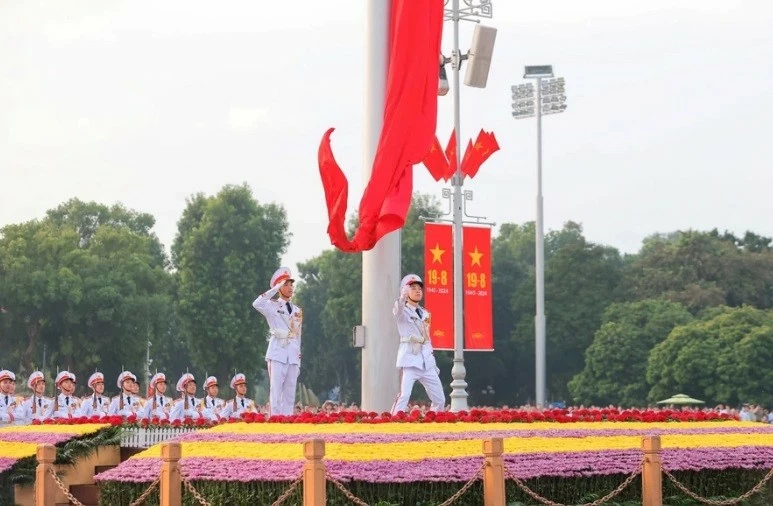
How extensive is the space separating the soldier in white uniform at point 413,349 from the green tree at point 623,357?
35192 millimetres

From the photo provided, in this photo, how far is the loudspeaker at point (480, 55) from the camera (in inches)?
939

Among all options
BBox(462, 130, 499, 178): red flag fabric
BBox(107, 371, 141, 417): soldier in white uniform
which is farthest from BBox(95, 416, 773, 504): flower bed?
BBox(462, 130, 499, 178): red flag fabric

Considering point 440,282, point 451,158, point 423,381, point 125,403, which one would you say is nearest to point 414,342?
point 423,381

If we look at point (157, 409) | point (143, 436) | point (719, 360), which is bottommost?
point (143, 436)

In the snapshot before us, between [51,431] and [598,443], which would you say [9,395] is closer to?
[51,431]

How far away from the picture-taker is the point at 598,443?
535 inches

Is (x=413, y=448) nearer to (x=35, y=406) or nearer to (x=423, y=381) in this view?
(x=423, y=381)

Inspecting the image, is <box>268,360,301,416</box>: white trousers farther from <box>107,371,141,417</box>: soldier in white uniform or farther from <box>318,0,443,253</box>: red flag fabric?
<box>107,371,141,417</box>: soldier in white uniform

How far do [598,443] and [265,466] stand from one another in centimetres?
368

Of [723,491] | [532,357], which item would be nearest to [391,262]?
[723,491]

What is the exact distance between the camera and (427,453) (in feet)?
40.5

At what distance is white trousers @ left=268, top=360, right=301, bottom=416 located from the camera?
16.8m

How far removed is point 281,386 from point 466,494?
5431 millimetres

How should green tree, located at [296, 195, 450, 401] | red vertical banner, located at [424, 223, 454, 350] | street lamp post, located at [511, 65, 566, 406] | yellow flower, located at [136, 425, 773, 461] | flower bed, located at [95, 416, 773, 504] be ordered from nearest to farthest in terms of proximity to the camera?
flower bed, located at [95, 416, 773, 504]
yellow flower, located at [136, 425, 773, 461]
red vertical banner, located at [424, 223, 454, 350]
street lamp post, located at [511, 65, 566, 406]
green tree, located at [296, 195, 450, 401]
